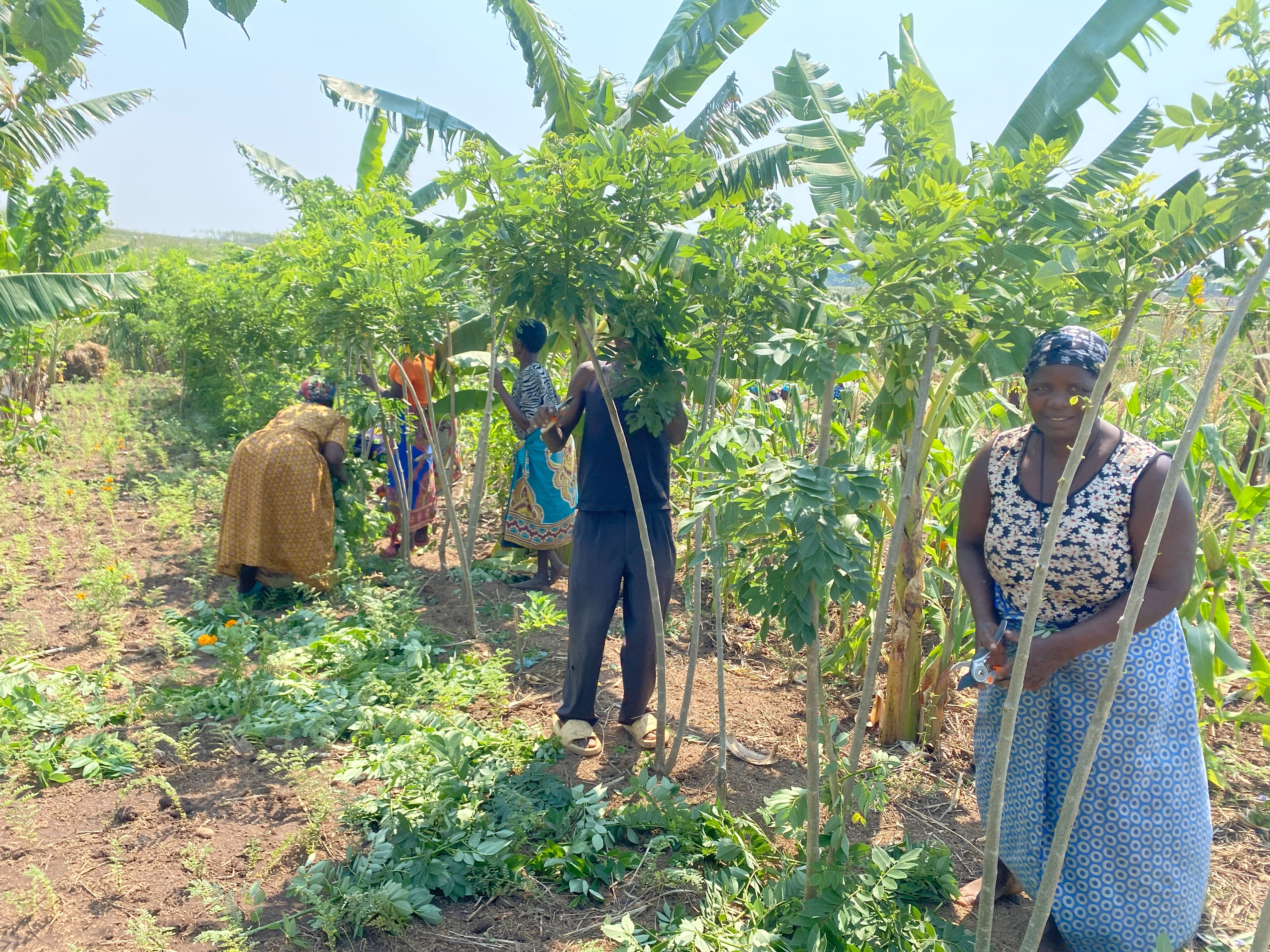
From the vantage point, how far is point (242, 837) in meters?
3.02

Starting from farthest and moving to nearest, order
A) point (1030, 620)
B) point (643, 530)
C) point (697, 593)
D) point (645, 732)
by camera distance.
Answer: point (645, 732) → point (643, 530) → point (697, 593) → point (1030, 620)

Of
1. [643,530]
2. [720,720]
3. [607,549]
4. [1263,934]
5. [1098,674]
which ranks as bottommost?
[720,720]

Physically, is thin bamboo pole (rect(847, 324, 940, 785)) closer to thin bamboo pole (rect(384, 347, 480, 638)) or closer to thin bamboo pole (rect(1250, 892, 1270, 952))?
thin bamboo pole (rect(1250, 892, 1270, 952))

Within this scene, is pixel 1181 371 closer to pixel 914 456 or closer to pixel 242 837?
pixel 914 456

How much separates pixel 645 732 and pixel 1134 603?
2403mm

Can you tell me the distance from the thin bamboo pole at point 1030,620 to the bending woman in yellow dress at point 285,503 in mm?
4307

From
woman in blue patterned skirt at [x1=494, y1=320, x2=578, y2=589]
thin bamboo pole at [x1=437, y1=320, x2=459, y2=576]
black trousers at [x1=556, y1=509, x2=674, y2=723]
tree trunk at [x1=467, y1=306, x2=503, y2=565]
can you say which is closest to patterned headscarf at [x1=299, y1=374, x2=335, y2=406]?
thin bamboo pole at [x1=437, y1=320, x2=459, y2=576]

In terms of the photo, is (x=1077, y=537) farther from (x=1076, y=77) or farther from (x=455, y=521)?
(x=1076, y=77)

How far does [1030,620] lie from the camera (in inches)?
70.7

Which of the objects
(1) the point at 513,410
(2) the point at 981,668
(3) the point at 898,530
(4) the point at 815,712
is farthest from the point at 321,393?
(2) the point at 981,668

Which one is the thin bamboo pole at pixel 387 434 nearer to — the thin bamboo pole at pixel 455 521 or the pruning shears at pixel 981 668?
the thin bamboo pole at pixel 455 521

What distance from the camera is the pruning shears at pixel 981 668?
2234 millimetres

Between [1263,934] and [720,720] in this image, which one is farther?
[720,720]

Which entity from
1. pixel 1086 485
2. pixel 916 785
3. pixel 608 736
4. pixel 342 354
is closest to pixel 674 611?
pixel 608 736
